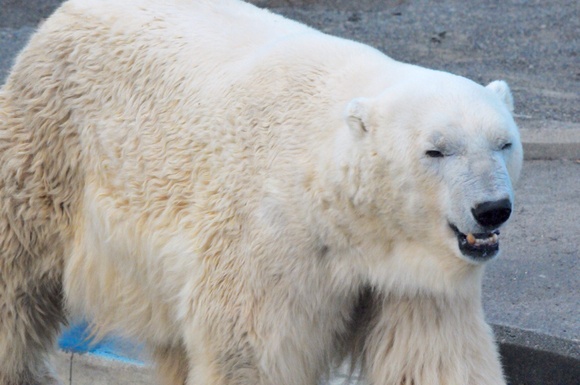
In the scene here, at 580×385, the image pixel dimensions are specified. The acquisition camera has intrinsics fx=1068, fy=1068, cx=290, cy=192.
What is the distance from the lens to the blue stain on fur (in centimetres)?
430

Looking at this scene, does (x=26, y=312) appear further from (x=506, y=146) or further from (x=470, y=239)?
(x=506, y=146)

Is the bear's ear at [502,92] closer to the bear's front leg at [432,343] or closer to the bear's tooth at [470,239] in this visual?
the bear's tooth at [470,239]

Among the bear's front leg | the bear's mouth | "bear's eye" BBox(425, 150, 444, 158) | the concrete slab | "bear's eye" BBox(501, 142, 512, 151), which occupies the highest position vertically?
"bear's eye" BBox(501, 142, 512, 151)

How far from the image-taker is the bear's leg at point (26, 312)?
3.99m

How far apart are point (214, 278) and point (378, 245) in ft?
→ 1.81

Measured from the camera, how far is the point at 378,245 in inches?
121

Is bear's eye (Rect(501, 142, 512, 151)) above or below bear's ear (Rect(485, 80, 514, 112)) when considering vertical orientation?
below

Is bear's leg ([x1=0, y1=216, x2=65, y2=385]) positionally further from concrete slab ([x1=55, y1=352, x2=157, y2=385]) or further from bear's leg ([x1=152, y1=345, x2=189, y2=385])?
bear's leg ([x1=152, y1=345, x2=189, y2=385])

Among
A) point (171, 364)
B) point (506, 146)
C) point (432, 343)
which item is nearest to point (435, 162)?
point (506, 146)

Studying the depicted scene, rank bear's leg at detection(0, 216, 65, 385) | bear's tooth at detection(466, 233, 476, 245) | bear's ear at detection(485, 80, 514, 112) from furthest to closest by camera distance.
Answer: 1. bear's leg at detection(0, 216, 65, 385)
2. bear's ear at detection(485, 80, 514, 112)
3. bear's tooth at detection(466, 233, 476, 245)

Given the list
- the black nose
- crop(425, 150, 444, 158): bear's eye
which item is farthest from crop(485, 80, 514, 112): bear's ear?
the black nose

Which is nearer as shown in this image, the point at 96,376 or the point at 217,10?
the point at 217,10

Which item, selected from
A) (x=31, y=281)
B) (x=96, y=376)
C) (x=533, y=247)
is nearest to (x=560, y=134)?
(x=533, y=247)

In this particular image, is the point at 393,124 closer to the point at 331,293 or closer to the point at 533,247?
the point at 331,293
